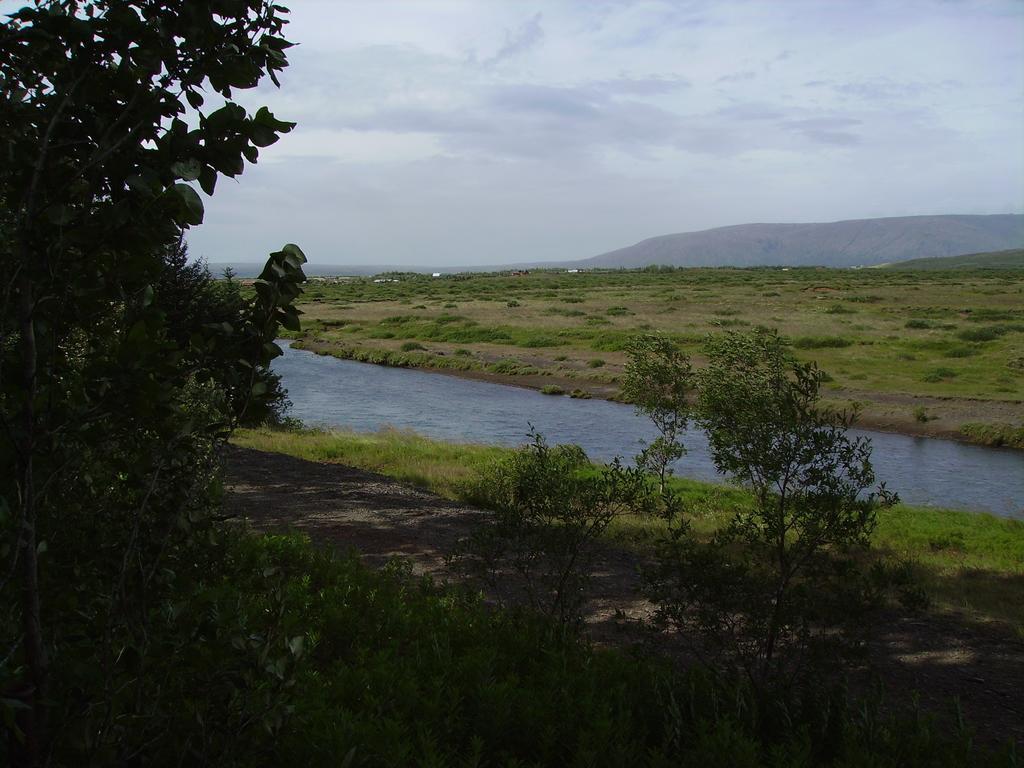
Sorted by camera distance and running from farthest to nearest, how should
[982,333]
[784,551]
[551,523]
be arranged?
[982,333] → [551,523] → [784,551]

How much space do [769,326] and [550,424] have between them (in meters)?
29.1

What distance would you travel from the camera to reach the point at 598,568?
1120cm

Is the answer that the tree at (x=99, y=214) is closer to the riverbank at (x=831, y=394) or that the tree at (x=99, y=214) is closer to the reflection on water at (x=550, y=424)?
the reflection on water at (x=550, y=424)

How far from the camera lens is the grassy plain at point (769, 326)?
36.3 meters

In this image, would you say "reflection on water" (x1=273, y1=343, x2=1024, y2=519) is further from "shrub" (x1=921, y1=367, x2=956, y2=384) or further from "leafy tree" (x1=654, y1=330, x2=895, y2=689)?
"leafy tree" (x1=654, y1=330, x2=895, y2=689)

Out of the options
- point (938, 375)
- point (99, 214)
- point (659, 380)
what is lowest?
point (938, 375)

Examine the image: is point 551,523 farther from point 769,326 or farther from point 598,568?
point 769,326

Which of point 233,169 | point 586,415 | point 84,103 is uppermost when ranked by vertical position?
point 84,103

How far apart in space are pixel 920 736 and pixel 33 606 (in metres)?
4.51

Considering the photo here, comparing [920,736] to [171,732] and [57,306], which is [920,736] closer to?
[171,732]

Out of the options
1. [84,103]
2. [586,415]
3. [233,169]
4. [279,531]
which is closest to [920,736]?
[233,169]

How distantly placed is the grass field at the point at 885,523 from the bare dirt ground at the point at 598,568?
3.17 ft

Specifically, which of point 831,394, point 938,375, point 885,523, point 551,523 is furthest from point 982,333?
point 551,523

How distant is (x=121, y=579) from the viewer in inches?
91.9
